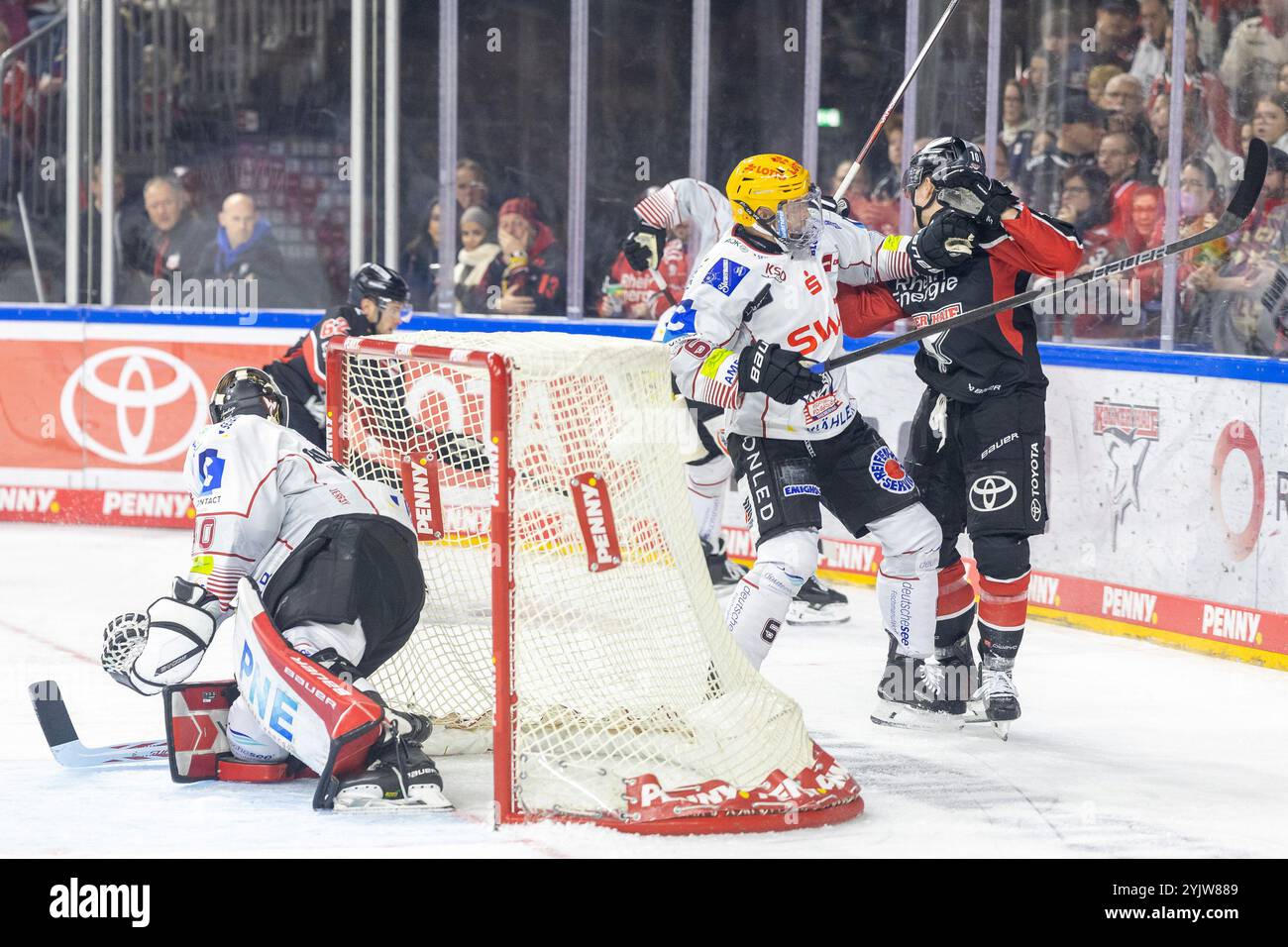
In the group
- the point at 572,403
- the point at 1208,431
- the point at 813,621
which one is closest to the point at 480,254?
the point at 813,621

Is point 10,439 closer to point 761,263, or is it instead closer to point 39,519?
point 39,519

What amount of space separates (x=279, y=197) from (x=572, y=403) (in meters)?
4.90

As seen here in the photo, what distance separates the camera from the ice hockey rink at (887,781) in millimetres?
3428

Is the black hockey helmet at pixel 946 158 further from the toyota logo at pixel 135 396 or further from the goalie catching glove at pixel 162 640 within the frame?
the toyota logo at pixel 135 396

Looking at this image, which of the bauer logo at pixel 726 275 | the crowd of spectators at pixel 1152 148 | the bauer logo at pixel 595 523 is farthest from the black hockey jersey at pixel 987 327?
the crowd of spectators at pixel 1152 148

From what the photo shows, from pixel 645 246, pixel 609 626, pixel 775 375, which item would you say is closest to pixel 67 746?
pixel 609 626

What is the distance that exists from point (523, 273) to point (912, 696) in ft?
12.5

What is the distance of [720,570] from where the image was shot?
20.9 feet

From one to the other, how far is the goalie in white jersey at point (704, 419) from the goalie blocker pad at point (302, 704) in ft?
8.96

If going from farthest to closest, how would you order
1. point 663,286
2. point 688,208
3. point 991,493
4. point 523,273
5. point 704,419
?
point 523,273 < point 663,286 < point 688,208 < point 704,419 < point 991,493

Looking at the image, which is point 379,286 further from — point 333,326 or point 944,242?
point 944,242

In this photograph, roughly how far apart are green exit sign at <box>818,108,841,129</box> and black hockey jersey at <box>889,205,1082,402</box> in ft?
10.3

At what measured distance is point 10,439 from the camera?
7914 millimetres
